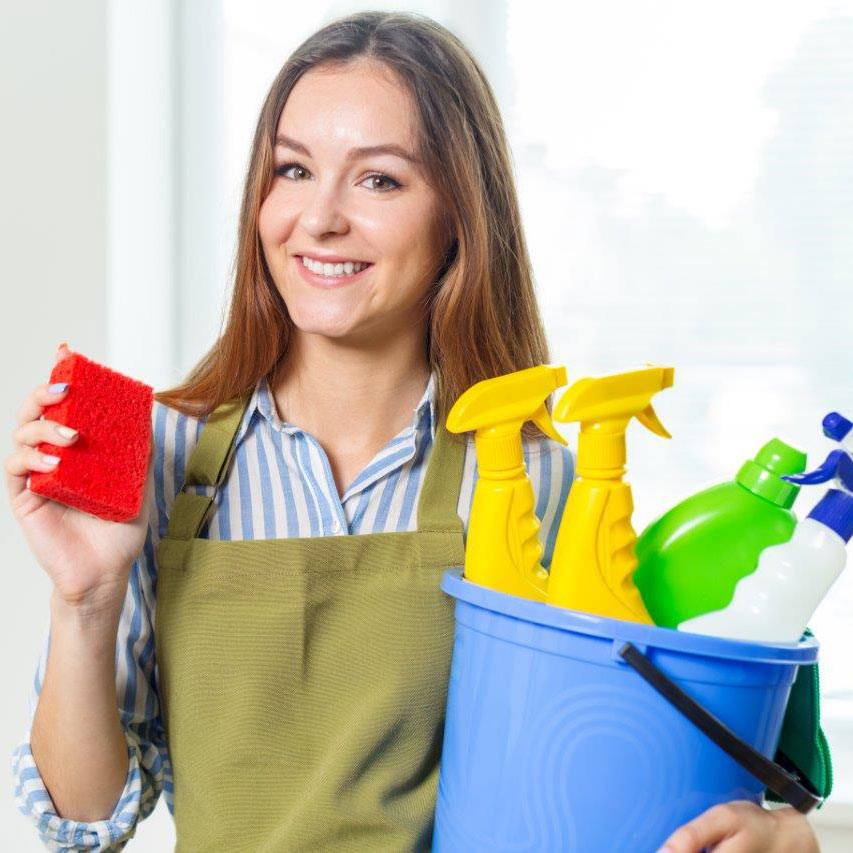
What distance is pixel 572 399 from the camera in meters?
Result: 0.87

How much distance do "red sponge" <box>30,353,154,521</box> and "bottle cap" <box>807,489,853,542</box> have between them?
573mm

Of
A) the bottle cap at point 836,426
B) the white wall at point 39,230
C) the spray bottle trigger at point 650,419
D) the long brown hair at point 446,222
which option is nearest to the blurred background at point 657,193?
the white wall at point 39,230

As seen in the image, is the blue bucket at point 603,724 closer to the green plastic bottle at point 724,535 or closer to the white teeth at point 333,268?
the green plastic bottle at point 724,535

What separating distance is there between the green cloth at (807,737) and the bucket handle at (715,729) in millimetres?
112

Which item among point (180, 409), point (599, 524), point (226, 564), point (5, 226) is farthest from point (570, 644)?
point (5, 226)

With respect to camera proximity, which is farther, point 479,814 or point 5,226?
point 5,226

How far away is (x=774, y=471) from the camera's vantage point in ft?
2.86

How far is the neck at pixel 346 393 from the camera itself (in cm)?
117

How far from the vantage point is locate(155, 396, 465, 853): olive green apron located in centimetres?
102

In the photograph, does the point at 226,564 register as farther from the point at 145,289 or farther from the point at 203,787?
the point at 145,289

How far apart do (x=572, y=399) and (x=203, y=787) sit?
0.51 meters

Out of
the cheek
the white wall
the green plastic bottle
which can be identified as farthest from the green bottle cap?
the white wall

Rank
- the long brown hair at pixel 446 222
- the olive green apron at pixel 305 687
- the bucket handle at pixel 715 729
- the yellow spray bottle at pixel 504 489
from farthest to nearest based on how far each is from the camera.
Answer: the long brown hair at pixel 446 222
the olive green apron at pixel 305 687
the yellow spray bottle at pixel 504 489
the bucket handle at pixel 715 729

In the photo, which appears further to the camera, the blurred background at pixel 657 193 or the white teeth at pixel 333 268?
the blurred background at pixel 657 193
